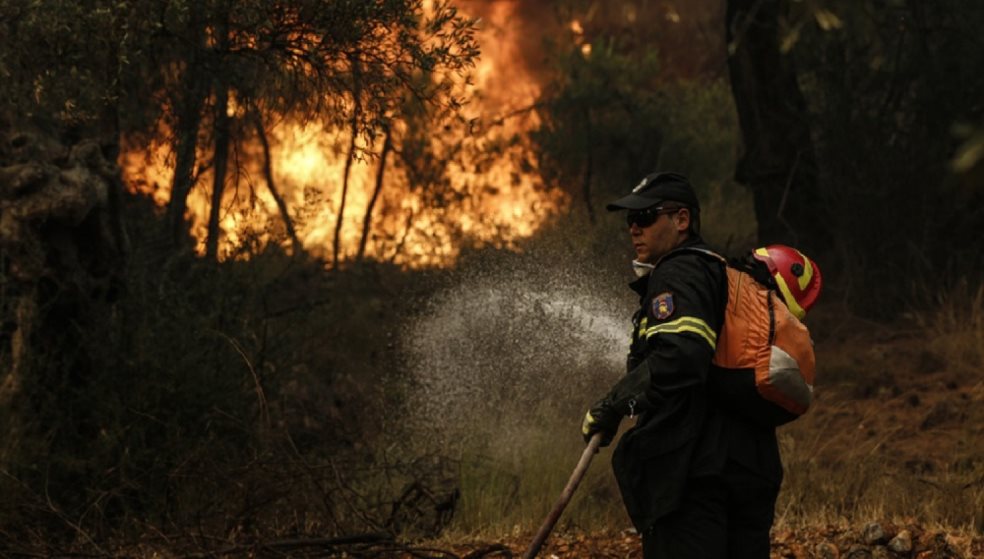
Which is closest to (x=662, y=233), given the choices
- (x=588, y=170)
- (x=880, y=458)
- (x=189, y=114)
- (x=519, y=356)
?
(x=189, y=114)

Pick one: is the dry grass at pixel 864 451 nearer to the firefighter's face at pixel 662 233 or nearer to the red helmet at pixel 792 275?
the red helmet at pixel 792 275

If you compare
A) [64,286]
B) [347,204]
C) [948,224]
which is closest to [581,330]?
[64,286]

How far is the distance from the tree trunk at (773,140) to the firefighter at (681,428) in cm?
931

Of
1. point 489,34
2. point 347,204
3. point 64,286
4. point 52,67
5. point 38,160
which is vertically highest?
point 489,34

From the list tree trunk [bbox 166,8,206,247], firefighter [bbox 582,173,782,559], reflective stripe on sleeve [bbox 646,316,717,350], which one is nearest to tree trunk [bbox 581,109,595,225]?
tree trunk [bbox 166,8,206,247]

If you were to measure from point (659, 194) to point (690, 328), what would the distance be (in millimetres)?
536

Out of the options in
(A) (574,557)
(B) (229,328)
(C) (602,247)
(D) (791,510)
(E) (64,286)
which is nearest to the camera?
(A) (574,557)

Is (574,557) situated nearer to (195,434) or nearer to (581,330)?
(195,434)

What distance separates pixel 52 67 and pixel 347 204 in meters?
11.7

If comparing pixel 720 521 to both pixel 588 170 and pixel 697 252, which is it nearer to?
pixel 697 252

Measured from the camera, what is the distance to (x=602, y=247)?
42.6 feet

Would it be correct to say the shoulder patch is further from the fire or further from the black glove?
the fire

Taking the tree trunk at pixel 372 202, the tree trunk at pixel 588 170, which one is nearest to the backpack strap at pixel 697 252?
the tree trunk at pixel 588 170

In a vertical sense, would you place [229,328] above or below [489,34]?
below
